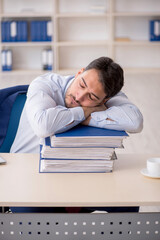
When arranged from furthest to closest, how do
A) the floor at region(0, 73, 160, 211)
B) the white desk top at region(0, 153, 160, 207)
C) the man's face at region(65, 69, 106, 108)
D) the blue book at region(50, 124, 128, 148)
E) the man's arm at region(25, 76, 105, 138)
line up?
the floor at region(0, 73, 160, 211), the man's face at region(65, 69, 106, 108), the man's arm at region(25, 76, 105, 138), the blue book at region(50, 124, 128, 148), the white desk top at region(0, 153, 160, 207)

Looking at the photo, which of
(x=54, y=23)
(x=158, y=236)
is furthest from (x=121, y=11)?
(x=158, y=236)

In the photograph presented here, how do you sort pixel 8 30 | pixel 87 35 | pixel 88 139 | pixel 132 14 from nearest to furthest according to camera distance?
1. pixel 88 139
2. pixel 132 14
3. pixel 8 30
4. pixel 87 35

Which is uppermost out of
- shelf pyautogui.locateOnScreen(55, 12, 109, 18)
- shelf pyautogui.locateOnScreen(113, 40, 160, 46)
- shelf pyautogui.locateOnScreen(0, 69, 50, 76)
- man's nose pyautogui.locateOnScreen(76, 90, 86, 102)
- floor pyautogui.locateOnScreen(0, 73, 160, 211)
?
shelf pyautogui.locateOnScreen(55, 12, 109, 18)

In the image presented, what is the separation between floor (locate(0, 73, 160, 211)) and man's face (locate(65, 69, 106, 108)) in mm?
1202

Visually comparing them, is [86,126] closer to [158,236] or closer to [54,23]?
[158,236]

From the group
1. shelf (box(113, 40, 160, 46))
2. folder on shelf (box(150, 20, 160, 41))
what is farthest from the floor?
folder on shelf (box(150, 20, 160, 41))

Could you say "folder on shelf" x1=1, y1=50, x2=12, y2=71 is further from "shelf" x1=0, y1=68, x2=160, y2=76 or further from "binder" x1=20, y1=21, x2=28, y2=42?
"binder" x1=20, y1=21, x2=28, y2=42

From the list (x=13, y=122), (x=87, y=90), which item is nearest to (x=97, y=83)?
(x=87, y=90)

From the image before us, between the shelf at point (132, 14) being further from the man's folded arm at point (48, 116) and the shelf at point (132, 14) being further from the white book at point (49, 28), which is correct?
the man's folded arm at point (48, 116)

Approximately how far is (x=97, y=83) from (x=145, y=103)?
3928mm

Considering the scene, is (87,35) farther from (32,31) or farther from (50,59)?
(32,31)

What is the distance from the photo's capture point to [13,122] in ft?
7.24

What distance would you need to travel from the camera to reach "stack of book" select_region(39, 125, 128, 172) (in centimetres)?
167

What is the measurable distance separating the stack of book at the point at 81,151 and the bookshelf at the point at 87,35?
6042 millimetres
